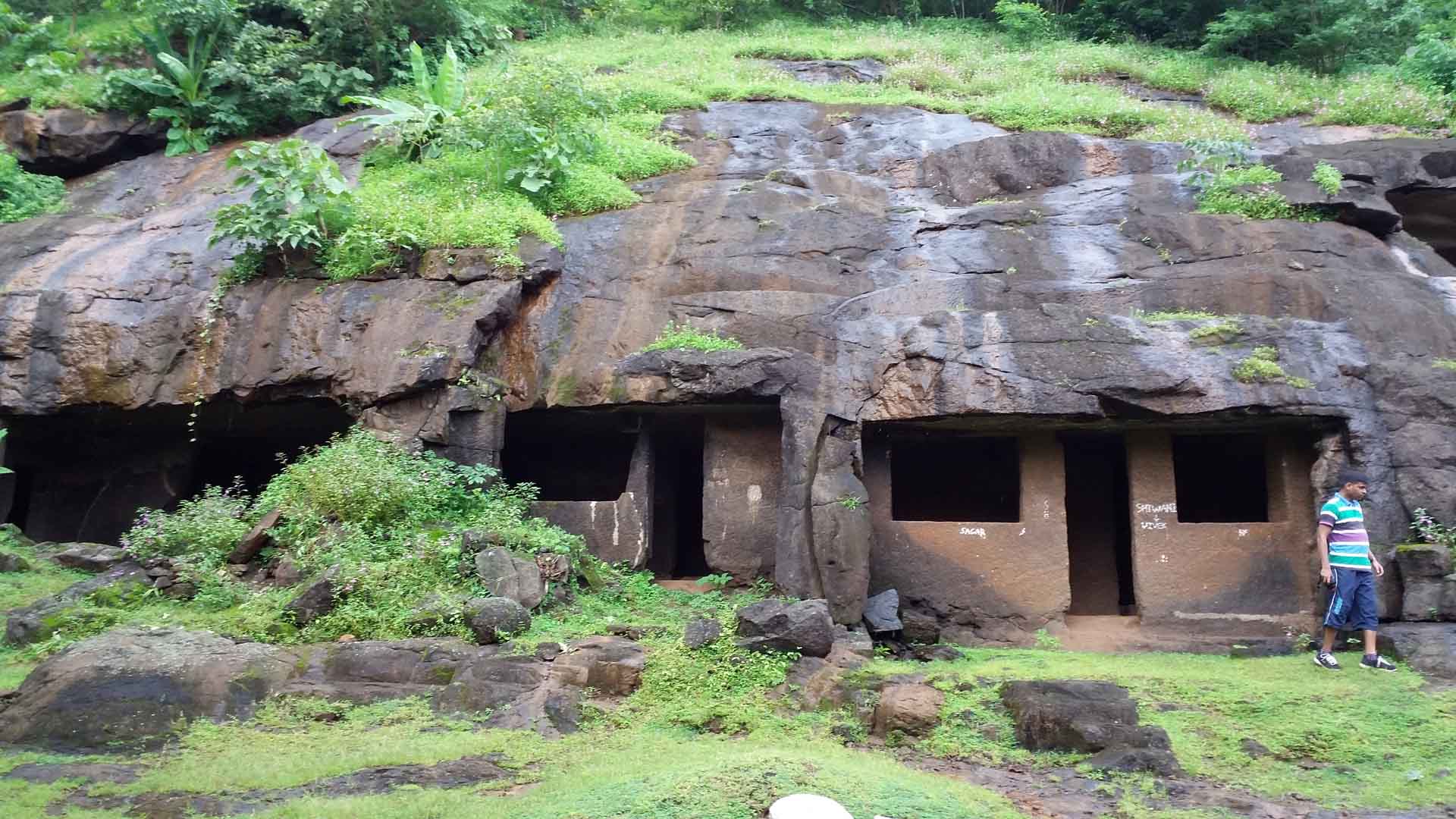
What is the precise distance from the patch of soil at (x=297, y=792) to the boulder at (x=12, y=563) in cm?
531

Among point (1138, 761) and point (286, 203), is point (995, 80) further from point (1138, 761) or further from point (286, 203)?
point (1138, 761)

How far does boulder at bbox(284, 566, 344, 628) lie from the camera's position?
820 cm

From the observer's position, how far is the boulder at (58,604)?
26.4ft

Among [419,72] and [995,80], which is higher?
[995,80]

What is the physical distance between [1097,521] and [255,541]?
30.3 feet

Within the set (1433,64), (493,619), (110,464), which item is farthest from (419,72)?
(1433,64)

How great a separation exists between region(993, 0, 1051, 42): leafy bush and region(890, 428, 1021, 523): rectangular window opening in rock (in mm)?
10479

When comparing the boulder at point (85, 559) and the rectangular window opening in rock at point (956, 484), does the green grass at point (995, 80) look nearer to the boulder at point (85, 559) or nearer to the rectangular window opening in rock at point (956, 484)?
the rectangular window opening in rock at point (956, 484)

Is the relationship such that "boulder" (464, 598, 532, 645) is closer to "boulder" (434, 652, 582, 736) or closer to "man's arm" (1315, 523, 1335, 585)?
"boulder" (434, 652, 582, 736)

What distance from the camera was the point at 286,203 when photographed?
36.4 feet

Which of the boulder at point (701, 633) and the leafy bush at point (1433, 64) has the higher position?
the leafy bush at point (1433, 64)

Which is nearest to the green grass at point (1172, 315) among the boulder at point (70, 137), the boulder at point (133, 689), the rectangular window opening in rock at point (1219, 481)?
the rectangular window opening in rock at point (1219, 481)

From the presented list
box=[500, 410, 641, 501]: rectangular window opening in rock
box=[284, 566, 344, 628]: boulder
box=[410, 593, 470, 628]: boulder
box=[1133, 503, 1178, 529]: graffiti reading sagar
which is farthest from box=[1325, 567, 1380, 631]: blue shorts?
box=[284, 566, 344, 628]: boulder

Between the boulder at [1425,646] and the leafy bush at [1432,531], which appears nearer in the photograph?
the boulder at [1425,646]
